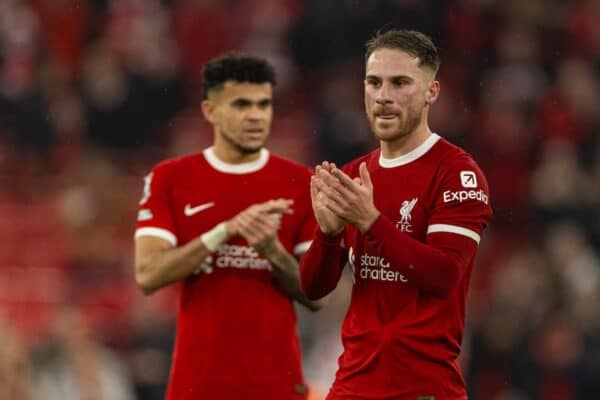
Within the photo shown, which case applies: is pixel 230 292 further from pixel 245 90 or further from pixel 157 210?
pixel 245 90

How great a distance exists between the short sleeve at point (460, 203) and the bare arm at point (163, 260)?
174 cm

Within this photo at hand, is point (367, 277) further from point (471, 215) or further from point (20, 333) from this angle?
point (20, 333)

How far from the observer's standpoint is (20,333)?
41.1 feet

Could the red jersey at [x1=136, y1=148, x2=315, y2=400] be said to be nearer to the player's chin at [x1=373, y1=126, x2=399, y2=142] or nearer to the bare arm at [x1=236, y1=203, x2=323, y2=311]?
the bare arm at [x1=236, y1=203, x2=323, y2=311]

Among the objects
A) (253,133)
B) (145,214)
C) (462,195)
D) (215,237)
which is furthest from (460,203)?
(145,214)

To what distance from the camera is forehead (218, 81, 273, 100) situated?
23.1 feet

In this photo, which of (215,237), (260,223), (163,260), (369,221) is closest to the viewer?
(369,221)

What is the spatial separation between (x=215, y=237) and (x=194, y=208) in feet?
1.19

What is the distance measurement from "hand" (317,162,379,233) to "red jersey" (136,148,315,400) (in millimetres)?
1751

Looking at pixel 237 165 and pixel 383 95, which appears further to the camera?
pixel 237 165

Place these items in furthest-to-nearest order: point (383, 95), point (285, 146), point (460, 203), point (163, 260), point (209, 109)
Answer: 1. point (285, 146)
2. point (209, 109)
3. point (163, 260)
4. point (383, 95)
5. point (460, 203)

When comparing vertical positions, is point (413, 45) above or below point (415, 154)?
above

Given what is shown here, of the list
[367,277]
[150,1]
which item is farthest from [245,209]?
[150,1]

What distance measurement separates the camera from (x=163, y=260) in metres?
6.77
